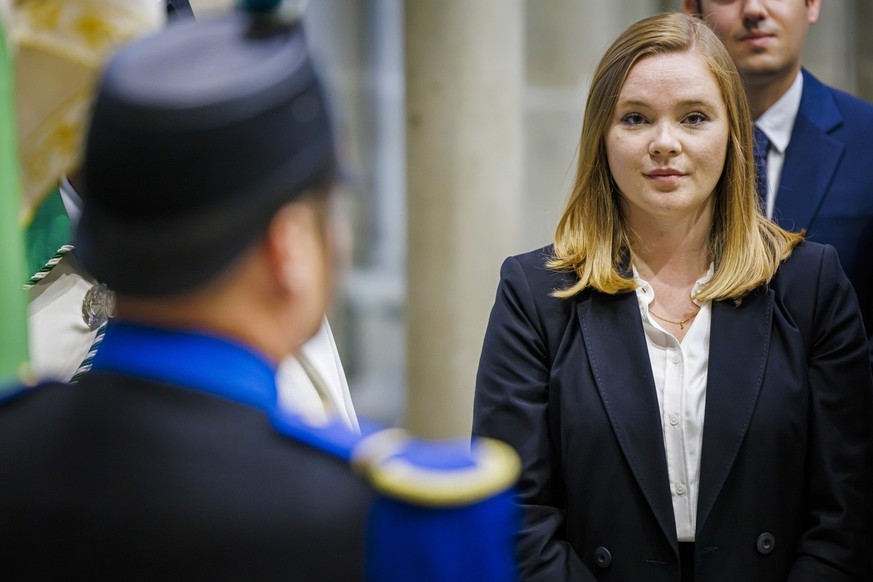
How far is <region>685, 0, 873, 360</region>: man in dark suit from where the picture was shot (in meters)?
2.74

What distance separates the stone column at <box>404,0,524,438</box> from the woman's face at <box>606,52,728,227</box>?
2492mm

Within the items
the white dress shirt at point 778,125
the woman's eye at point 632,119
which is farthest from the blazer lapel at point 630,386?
the white dress shirt at point 778,125

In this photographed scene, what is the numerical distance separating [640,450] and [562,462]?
0.50 feet

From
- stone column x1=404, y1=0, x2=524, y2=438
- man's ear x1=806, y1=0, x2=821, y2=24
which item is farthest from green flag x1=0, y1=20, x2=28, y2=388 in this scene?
stone column x1=404, y1=0, x2=524, y2=438

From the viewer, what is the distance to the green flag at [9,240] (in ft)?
3.89

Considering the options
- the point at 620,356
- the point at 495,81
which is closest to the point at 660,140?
the point at 620,356

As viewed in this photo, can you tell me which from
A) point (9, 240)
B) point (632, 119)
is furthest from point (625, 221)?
point (9, 240)

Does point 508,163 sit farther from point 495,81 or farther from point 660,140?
point 660,140

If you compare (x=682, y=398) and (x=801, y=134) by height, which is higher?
(x=801, y=134)

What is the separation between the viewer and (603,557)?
7.25 ft

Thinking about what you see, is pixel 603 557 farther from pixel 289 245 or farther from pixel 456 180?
pixel 456 180

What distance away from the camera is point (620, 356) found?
89.4 inches

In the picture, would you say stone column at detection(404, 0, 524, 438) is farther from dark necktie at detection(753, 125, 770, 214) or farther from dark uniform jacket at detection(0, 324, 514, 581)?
dark uniform jacket at detection(0, 324, 514, 581)

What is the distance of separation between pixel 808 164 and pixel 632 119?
670 mm
